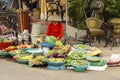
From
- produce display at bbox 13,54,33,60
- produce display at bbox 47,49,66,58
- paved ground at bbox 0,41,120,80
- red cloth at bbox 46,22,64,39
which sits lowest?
paved ground at bbox 0,41,120,80

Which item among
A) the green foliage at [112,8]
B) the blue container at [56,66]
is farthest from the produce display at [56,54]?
the green foliage at [112,8]

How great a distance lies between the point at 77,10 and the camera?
12.4 m

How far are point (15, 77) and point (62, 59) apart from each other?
1.41 metres

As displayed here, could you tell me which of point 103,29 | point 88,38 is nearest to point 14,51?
point 88,38

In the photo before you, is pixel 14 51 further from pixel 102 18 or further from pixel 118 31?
pixel 102 18

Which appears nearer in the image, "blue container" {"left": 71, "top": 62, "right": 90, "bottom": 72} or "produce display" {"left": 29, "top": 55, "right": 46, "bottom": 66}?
"blue container" {"left": 71, "top": 62, "right": 90, "bottom": 72}

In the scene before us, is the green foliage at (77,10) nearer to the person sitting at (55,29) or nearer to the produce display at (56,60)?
the person sitting at (55,29)

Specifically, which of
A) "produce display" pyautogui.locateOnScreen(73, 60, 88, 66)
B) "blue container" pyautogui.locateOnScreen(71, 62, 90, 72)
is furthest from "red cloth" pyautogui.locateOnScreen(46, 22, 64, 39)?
"blue container" pyautogui.locateOnScreen(71, 62, 90, 72)

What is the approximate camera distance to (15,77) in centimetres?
793

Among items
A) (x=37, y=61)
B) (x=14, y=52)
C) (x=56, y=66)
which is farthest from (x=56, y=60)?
(x=14, y=52)

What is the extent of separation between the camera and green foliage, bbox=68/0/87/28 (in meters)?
12.3

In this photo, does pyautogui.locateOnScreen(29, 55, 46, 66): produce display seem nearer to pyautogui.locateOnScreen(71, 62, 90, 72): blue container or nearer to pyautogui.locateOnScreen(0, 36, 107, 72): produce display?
pyautogui.locateOnScreen(0, 36, 107, 72): produce display

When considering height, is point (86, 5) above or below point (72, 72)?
above

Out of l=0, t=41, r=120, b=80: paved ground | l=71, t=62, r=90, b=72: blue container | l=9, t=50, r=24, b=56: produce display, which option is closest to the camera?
l=0, t=41, r=120, b=80: paved ground
